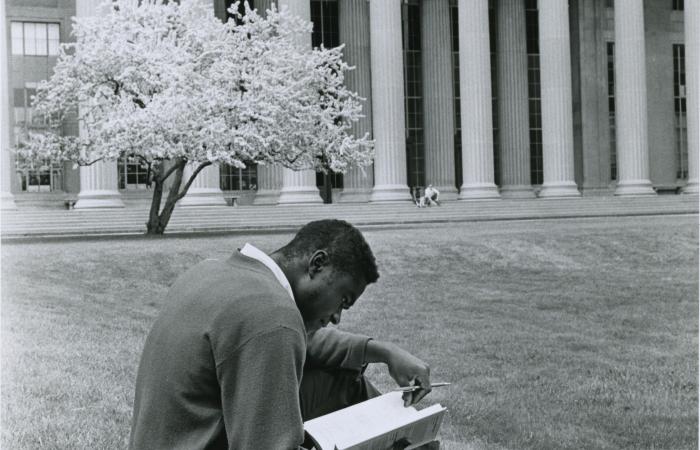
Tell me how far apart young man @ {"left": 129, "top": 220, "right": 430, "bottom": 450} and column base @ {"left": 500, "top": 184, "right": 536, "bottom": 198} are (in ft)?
168

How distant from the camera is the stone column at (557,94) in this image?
4881 centimetres

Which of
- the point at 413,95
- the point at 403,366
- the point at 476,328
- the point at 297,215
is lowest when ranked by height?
the point at 476,328

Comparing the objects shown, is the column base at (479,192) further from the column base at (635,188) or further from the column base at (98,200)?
the column base at (98,200)

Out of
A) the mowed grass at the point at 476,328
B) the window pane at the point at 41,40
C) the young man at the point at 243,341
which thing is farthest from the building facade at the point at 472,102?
the young man at the point at 243,341

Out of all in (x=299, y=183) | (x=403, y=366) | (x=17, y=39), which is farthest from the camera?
(x=17, y=39)

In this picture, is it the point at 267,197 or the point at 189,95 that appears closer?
the point at 189,95

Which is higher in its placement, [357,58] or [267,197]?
[357,58]

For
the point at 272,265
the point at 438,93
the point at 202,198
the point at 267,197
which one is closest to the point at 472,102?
the point at 438,93

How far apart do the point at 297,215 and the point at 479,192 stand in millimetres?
12671

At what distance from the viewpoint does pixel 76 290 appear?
1997cm

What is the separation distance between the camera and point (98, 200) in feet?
127

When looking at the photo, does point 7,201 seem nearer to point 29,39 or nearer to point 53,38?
point 29,39

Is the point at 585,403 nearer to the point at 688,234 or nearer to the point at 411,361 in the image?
the point at 411,361

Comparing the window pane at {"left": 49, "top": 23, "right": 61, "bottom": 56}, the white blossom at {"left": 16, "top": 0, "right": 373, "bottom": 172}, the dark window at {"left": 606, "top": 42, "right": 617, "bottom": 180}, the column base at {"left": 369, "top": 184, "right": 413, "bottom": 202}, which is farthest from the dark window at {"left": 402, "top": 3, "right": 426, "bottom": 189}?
the white blossom at {"left": 16, "top": 0, "right": 373, "bottom": 172}
